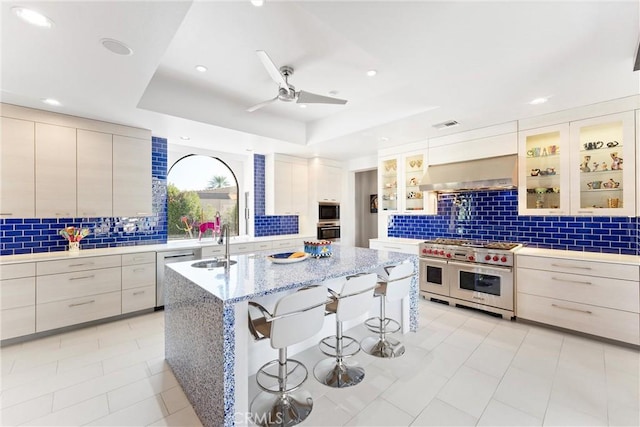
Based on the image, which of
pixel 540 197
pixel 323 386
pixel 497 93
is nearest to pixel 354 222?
pixel 540 197

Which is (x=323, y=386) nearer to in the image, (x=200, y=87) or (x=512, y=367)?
(x=512, y=367)

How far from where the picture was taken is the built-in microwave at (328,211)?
5812 mm

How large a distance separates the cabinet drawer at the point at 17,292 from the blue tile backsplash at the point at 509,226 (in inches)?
197

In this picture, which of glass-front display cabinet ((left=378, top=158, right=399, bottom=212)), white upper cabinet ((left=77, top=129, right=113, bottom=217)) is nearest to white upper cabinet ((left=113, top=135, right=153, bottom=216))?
white upper cabinet ((left=77, top=129, right=113, bottom=217))

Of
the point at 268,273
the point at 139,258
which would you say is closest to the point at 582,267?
the point at 268,273

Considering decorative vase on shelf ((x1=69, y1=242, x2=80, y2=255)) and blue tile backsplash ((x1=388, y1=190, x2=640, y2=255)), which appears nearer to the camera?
blue tile backsplash ((x1=388, y1=190, x2=640, y2=255))

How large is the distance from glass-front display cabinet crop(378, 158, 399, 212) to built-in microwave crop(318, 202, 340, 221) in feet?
3.88

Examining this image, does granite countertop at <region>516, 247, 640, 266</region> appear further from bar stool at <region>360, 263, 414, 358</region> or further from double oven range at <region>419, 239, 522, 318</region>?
bar stool at <region>360, 263, 414, 358</region>

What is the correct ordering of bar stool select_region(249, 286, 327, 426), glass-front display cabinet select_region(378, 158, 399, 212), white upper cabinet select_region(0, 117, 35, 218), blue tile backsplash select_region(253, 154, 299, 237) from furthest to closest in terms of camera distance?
blue tile backsplash select_region(253, 154, 299, 237) → glass-front display cabinet select_region(378, 158, 399, 212) → white upper cabinet select_region(0, 117, 35, 218) → bar stool select_region(249, 286, 327, 426)

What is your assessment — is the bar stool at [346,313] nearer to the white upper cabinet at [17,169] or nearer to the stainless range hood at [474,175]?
the stainless range hood at [474,175]

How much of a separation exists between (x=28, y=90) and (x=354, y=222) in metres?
5.53

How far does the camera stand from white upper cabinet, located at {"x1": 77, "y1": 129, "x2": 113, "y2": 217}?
336 cm

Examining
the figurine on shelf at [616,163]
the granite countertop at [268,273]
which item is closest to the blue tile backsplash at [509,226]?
the figurine on shelf at [616,163]

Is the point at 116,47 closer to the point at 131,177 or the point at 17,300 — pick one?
the point at 131,177
